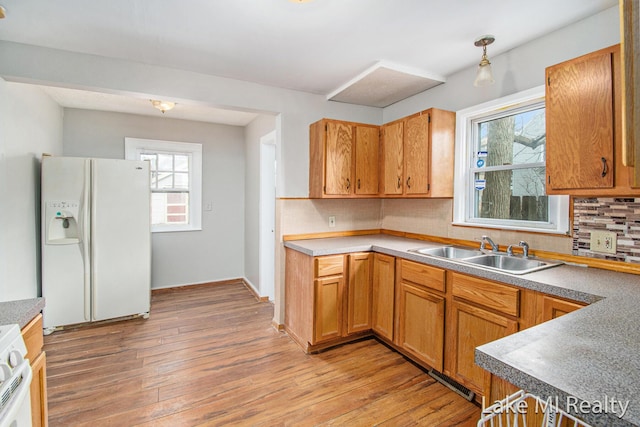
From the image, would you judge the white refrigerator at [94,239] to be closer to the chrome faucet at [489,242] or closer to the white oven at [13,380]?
the white oven at [13,380]

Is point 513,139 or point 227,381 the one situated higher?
point 513,139

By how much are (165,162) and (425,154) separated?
11.5 ft

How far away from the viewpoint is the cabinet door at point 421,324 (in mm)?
2100

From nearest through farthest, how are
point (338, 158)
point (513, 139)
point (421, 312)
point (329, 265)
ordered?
1. point (421, 312)
2. point (513, 139)
3. point (329, 265)
4. point (338, 158)

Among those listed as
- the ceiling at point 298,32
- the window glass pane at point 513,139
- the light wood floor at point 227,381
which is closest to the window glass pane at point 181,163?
the ceiling at point 298,32

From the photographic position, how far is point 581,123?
1.62 meters

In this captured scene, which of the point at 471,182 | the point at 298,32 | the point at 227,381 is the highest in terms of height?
the point at 298,32

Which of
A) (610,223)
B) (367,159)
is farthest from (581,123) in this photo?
(367,159)

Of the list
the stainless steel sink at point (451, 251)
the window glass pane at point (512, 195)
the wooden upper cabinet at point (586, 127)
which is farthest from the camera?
the stainless steel sink at point (451, 251)

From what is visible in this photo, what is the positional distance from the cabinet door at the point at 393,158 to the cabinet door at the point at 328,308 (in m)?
1.03

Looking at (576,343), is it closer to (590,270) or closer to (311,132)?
(590,270)

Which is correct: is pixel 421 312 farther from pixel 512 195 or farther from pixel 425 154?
pixel 425 154

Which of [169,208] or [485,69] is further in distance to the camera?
[169,208]

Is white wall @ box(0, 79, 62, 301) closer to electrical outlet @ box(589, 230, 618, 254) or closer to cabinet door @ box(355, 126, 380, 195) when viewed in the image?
cabinet door @ box(355, 126, 380, 195)
